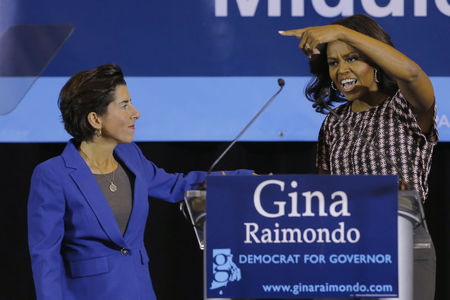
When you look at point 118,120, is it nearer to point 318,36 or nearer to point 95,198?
point 95,198

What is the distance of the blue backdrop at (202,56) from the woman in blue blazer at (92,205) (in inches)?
37.2

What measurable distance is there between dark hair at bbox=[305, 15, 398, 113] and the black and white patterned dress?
0.05 meters

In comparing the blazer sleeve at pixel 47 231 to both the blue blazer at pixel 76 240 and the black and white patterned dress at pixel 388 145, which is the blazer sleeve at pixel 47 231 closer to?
the blue blazer at pixel 76 240

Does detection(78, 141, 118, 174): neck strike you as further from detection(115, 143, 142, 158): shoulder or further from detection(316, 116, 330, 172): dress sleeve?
detection(316, 116, 330, 172): dress sleeve

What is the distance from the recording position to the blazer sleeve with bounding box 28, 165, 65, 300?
1479 millimetres

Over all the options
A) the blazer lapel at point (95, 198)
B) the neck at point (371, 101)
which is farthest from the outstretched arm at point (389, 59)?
the blazer lapel at point (95, 198)

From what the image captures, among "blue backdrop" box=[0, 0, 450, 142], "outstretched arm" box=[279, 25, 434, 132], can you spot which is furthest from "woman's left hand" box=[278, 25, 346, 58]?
"blue backdrop" box=[0, 0, 450, 142]

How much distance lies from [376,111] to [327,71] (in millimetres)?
217

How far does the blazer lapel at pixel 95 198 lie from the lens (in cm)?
153

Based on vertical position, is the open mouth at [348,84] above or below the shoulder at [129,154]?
above

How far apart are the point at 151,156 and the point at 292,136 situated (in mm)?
673

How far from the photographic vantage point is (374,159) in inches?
63.3

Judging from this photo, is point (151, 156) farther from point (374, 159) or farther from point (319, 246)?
point (319, 246)

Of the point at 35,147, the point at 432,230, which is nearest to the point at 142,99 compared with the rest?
the point at 35,147
